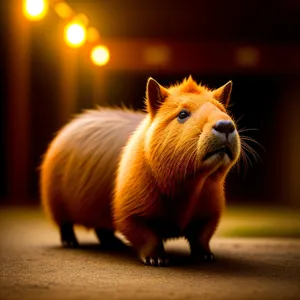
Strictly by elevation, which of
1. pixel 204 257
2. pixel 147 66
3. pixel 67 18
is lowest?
pixel 204 257

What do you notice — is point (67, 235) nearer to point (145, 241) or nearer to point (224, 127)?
point (145, 241)

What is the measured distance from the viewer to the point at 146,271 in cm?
402

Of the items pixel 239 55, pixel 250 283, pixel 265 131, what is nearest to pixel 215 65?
pixel 239 55

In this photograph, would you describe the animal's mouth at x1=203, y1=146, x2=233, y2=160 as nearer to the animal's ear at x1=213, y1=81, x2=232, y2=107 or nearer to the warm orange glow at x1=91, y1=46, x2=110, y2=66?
the animal's ear at x1=213, y1=81, x2=232, y2=107

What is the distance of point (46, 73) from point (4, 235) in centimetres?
560

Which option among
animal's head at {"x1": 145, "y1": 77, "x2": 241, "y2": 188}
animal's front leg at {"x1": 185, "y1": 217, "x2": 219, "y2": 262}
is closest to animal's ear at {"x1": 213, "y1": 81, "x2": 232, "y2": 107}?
animal's head at {"x1": 145, "y1": 77, "x2": 241, "y2": 188}

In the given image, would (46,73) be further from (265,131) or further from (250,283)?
(250,283)

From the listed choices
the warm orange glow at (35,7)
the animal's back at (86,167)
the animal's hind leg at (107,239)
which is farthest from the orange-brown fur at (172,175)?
the warm orange glow at (35,7)

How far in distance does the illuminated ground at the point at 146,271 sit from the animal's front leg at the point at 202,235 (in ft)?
0.35

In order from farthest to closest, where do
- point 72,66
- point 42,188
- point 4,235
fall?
point 72,66
point 4,235
point 42,188

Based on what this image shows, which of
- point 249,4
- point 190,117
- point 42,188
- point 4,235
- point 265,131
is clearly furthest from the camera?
point 265,131

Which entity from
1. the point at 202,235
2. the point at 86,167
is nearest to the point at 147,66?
the point at 86,167

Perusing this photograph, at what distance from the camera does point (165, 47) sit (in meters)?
10.9

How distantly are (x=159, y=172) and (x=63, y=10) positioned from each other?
547 centimetres
